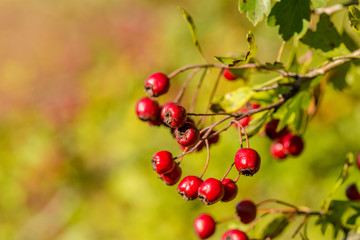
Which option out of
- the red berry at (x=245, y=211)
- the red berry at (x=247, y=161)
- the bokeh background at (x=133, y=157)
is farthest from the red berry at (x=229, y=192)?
the bokeh background at (x=133, y=157)

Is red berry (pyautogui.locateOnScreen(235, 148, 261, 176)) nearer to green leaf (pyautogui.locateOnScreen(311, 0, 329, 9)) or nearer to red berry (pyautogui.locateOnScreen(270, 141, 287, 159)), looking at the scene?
green leaf (pyautogui.locateOnScreen(311, 0, 329, 9))

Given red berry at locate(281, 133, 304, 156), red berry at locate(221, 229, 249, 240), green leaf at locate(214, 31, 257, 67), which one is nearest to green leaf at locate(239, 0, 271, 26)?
green leaf at locate(214, 31, 257, 67)

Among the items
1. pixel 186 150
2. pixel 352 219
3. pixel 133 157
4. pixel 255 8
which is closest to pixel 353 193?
pixel 352 219

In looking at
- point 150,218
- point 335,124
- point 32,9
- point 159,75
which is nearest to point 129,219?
point 150,218

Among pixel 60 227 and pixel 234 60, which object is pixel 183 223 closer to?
pixel 60 227

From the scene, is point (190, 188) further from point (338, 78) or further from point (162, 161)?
point (338, 78)
